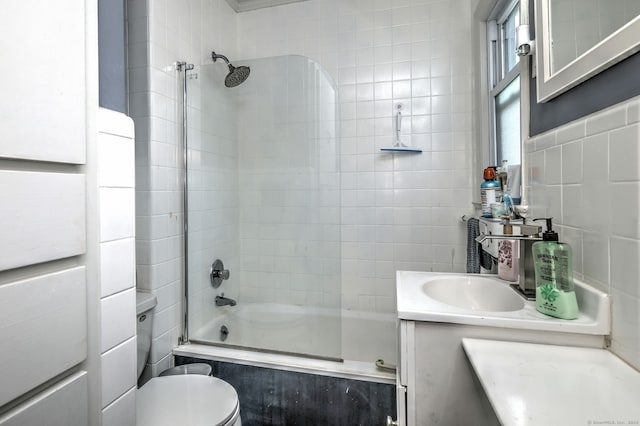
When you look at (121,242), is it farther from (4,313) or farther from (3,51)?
(3,51)

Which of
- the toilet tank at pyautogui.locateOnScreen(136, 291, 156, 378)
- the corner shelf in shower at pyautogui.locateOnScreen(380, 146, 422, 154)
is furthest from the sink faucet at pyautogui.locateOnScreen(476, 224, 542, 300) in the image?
the toilet tank at pyautogui.locateOnScreen(136, 291, 156, 378)

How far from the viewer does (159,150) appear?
1.51m

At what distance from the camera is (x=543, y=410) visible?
468 millimetres

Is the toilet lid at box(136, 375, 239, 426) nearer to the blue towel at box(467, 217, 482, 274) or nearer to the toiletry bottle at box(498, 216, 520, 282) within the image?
the toiletry bottle at box(498, 216, 520, 282)

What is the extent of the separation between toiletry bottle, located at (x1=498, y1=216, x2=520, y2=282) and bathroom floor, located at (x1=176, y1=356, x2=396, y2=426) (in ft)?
2.14

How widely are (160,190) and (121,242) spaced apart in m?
0.91

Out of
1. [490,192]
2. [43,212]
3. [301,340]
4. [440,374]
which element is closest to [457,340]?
[440,374]

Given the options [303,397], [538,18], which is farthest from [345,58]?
[303,397]

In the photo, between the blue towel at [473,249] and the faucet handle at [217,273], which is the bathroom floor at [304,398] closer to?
the faucet handle at [217,273]

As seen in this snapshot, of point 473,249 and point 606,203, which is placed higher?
point 606,203

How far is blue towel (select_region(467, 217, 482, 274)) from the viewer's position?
156cm

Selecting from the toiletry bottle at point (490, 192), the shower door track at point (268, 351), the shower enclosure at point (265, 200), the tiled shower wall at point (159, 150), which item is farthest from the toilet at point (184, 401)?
the toiletry bottle at point (490, 192)

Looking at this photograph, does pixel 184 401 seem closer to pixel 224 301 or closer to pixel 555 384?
pixel 224 301

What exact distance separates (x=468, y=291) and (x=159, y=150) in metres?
1.55
